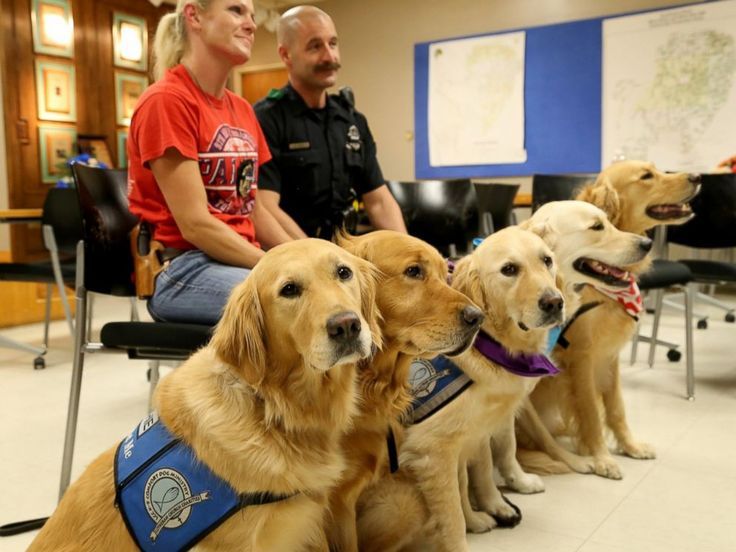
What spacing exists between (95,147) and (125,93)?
844mm

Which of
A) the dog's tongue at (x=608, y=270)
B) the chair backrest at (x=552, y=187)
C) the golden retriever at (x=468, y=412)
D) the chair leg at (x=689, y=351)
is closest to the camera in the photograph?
the golden retriever at (x=468, y=412)

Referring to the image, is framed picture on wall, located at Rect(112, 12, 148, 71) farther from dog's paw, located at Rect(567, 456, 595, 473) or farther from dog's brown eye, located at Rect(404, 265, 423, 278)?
dog's brown eye, located at Rect(404, 265, 423, 278)

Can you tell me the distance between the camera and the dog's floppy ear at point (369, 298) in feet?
4.41

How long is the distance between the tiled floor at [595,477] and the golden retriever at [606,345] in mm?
137

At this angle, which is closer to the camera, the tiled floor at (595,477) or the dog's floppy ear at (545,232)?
Answer: the tiled floor at (595,477)

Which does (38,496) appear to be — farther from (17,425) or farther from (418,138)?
(418,138)

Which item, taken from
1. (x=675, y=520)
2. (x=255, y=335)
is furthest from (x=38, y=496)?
(x=675, y=520)

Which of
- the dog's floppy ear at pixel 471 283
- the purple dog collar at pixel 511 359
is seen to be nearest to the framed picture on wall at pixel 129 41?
the dog's floppy ear at pixel 471 283

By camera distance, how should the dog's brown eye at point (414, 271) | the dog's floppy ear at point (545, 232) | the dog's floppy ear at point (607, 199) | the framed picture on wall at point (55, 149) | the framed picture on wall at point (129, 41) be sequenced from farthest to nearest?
the framed picture on wall at point (129, 41), the framed picture on wall at point (55, 149), the dog's floppy ear at point (607, 199), the dog's floppy ear at point (545, 232), the dog's brown eye at point (414, 271)

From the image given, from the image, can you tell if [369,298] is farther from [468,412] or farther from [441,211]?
[441,211]

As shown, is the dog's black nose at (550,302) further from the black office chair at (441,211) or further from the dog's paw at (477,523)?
the black office chair at (441,211)

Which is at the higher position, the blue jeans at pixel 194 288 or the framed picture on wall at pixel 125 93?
the framed picture on wall at pixel 125 93

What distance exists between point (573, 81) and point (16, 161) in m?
5.61

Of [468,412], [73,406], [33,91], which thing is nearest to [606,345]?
[468,412]
